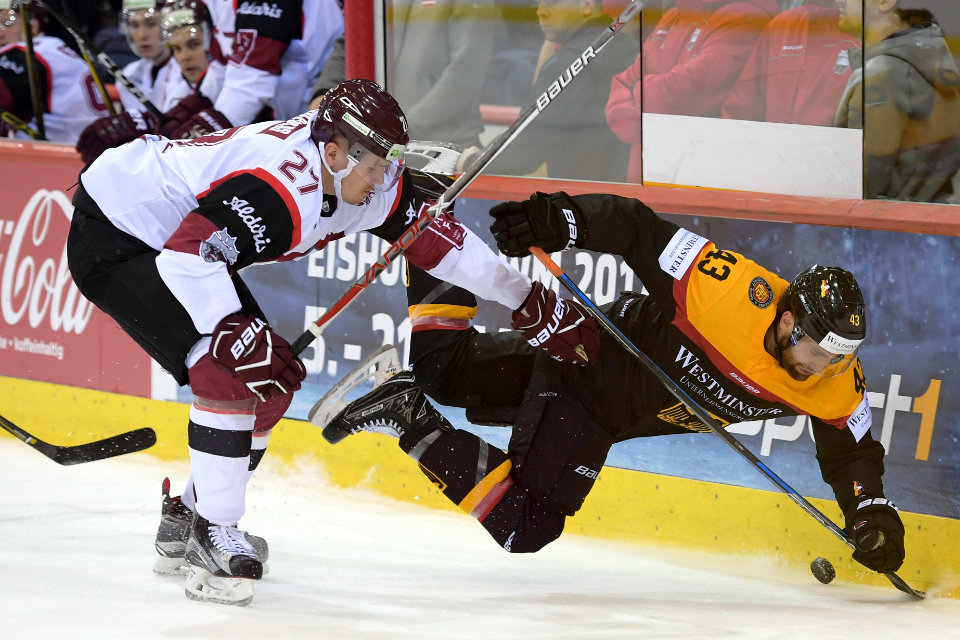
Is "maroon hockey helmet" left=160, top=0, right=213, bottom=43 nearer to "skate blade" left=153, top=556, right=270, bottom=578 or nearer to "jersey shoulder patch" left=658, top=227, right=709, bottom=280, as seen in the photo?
"skate blade" left=153, top=556, right=270, bottom=578

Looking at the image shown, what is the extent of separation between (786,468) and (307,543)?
1512 millimetres

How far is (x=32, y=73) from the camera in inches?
224

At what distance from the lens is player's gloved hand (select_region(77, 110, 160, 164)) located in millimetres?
4941

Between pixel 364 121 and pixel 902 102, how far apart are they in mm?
Result: 1778

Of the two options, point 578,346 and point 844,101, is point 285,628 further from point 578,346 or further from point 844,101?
point 844,101

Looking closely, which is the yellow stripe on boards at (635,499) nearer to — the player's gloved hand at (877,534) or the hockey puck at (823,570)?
the hockey puck at (823,570)

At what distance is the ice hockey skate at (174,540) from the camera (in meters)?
3.45

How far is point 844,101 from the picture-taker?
3.87 meters

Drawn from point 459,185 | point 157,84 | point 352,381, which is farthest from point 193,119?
point 459,185

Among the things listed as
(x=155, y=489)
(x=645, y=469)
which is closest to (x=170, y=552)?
(x=155, y=489)

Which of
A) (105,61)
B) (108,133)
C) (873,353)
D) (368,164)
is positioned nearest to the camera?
(368,164)

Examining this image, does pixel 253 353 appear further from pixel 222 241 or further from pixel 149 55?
pixel 149 55

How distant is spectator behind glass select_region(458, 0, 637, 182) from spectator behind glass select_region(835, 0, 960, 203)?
0.78 metres

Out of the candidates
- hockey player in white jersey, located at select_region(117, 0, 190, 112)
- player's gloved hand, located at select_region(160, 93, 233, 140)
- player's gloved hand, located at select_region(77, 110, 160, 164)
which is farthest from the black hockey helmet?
hockey player in white jersey, located at select_region(117, 0, 190, 112)
